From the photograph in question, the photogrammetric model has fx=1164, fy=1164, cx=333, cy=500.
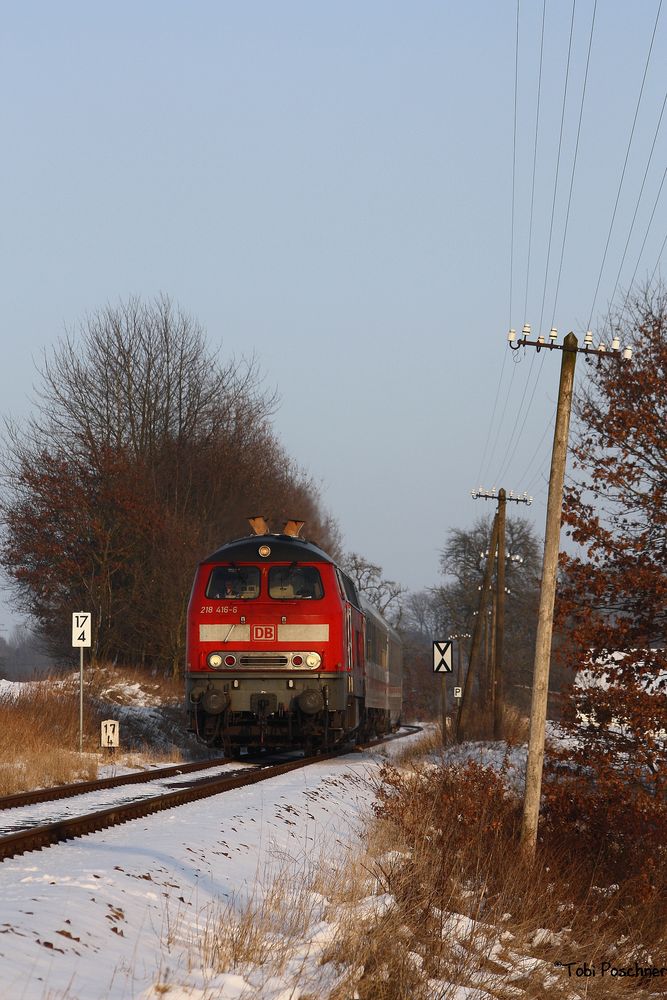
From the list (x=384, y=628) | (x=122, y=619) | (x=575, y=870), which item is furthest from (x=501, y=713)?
(x=575, y=870)

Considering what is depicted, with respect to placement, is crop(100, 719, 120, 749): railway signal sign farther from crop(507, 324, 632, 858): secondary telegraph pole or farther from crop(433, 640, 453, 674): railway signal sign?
crop(507, 324, 632, 858): secondary telegraph pole

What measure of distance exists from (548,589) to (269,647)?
5.98m

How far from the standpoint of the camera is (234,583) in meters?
20.3

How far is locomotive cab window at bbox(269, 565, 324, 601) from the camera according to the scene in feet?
65.8

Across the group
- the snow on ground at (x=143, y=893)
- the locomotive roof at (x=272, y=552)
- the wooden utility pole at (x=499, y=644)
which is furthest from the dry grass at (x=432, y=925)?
the wooden utility pole at (x=499, y=644)

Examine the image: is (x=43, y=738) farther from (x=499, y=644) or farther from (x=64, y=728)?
(x=499, y=644)

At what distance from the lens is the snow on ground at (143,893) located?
5.76 meters

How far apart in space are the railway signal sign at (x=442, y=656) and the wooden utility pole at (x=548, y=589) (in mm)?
9322

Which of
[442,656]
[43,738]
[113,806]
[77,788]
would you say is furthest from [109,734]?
[113,806]

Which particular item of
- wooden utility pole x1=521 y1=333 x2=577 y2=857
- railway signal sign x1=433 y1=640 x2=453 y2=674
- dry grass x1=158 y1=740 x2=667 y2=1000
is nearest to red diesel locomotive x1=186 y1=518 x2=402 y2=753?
railway signal sign x1=433 y1=640 x2=453 y2=674

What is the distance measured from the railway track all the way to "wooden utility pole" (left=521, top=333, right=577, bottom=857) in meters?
4.07

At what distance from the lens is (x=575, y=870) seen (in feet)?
45.5

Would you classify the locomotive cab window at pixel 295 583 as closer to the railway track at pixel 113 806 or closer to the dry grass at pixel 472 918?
the railway track at pixel 113 806

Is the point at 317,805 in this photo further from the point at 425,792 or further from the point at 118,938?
the point at 118,938
